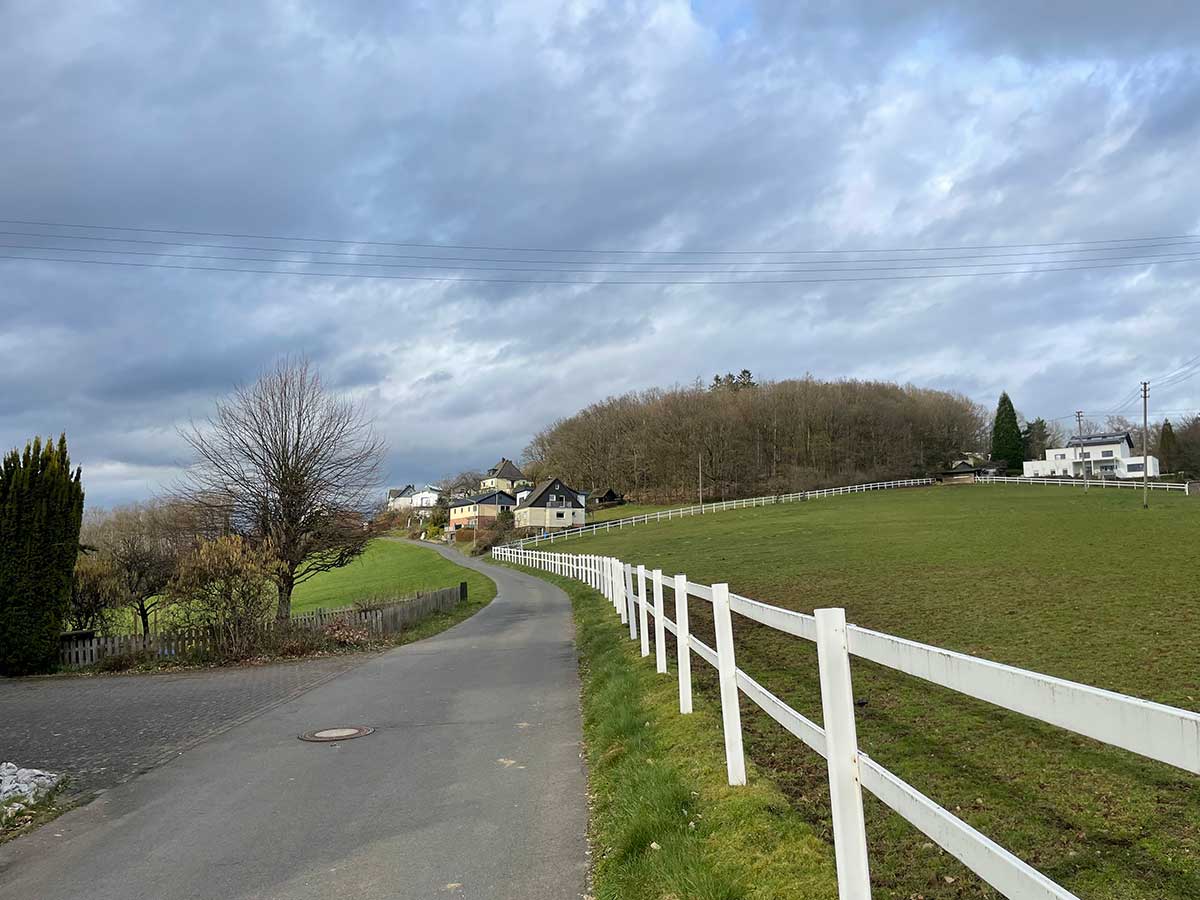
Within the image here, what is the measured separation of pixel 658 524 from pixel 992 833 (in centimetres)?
6205

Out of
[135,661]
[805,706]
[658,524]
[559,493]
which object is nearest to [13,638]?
[135,661]

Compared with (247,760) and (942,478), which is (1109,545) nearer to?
(247,760)

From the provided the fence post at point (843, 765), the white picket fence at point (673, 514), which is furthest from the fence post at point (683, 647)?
the white picket fence at point (673, 514)

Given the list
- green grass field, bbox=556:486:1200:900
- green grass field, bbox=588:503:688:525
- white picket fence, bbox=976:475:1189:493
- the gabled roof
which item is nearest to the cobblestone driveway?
green grass field, bbox=556:486:1200:900

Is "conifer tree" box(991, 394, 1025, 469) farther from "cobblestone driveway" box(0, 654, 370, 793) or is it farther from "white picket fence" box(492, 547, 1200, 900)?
"white picket fence" box(492, 547, 1200, 900)

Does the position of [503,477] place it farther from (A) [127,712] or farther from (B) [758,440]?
(A) [127,712]

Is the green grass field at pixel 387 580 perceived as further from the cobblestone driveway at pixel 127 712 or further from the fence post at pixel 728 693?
the fence post at pixel 728 693

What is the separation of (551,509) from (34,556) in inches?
2932

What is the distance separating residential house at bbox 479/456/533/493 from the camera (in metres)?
139

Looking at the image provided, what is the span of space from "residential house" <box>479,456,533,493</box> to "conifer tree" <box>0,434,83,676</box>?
11808cm

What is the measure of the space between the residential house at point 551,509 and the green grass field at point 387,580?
1647 cm

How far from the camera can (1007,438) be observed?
113500 millimetres

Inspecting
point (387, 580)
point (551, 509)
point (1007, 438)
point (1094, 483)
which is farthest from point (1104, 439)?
point (387, 580)

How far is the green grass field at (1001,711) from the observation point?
4.21m
